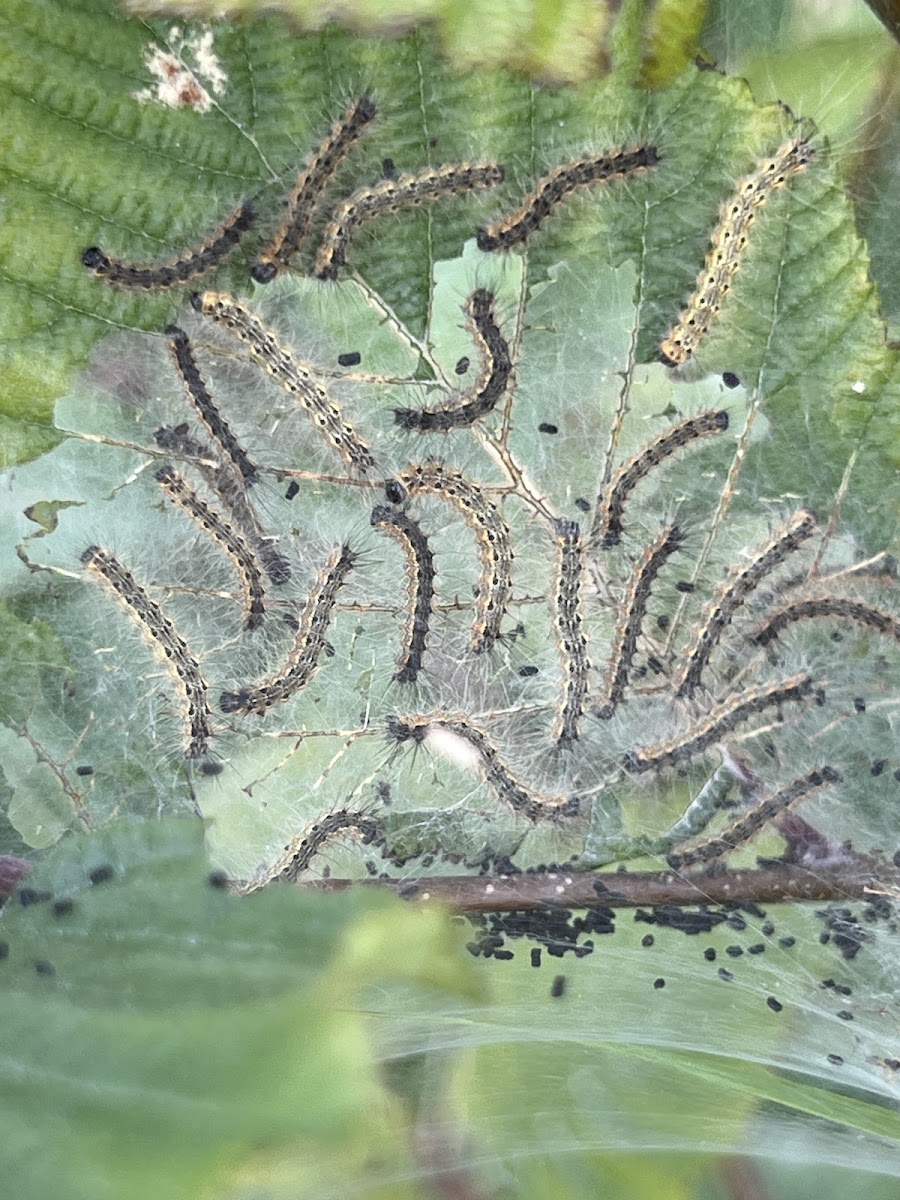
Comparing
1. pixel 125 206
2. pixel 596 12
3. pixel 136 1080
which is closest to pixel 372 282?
pixel 125 206

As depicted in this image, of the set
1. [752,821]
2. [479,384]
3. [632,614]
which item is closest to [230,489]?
[479,384]

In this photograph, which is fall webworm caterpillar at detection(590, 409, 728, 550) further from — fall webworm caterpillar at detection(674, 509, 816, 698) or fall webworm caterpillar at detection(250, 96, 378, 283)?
fall webworm caterpillar at detection(250, 96, 378, 283)

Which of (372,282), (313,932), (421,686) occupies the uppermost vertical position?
(372,282)

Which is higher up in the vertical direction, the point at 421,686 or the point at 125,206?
the point at 125,206

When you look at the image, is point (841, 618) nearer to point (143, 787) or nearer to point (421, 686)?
point (421, 686)

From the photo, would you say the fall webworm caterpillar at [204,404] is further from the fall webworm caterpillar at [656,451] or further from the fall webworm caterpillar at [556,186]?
the fall webworm caterpillar at [656,451]

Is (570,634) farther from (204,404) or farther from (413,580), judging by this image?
(204,404)
